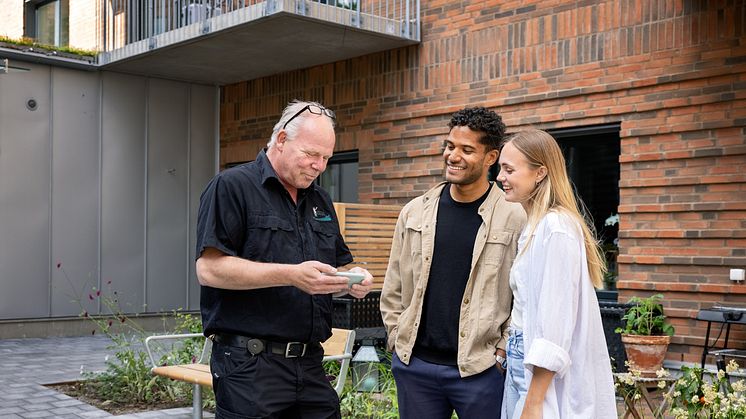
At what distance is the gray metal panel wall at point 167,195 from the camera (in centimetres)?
1327

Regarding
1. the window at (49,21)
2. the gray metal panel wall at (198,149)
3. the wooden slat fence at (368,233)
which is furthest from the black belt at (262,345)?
the window at (49,21)

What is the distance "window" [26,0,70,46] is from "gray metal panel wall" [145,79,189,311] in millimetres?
3640

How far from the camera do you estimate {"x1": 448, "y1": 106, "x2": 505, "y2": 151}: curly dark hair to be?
3248 millimetres

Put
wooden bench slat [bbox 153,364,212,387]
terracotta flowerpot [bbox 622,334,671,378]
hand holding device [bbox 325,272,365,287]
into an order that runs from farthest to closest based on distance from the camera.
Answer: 1. terracotta flowerpot [bbox 622,334,671,378]
2. wooden bench slat [bbox 153,364,212,387]
3. hand holding device [bbox 325,272,365,287]

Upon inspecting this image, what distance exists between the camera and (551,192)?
2.81 meters

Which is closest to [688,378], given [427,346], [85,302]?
[427,346]

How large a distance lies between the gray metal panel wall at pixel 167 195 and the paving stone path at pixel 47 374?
4.73 ft

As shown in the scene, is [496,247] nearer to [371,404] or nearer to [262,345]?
[262,345]

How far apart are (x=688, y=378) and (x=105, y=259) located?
10.2m

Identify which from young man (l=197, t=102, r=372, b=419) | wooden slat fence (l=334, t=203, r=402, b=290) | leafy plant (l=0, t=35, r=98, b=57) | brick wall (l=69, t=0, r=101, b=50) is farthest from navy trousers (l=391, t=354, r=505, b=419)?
brick wall (l=69, t=0, r=101, b=50)

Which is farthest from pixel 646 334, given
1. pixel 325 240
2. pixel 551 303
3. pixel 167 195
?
pixel 167 195

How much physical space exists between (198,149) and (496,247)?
437 inches

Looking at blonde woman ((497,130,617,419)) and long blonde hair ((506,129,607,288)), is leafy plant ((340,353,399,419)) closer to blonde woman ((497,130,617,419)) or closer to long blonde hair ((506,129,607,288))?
blonde woman ((497,130,617,419))

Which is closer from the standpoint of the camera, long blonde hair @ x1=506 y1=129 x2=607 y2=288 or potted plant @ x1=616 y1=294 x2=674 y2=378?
long blonde hair @ x1=506 y1=129 x2=607 y2=288
